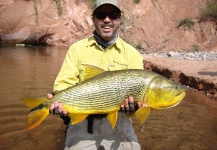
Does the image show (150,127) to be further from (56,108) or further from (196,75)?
(196,75)

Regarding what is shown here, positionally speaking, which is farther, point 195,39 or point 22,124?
point 195,39

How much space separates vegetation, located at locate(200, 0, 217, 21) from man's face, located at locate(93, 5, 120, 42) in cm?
2468

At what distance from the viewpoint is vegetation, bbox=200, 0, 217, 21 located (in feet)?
85.4

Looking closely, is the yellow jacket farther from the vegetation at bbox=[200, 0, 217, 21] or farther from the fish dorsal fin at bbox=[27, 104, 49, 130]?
the vegetation at bbox=[200, 0, 217, 21]

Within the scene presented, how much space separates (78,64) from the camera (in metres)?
3.73

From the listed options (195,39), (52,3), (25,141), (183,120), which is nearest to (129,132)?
(25,141)

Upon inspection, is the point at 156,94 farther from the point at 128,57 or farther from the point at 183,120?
the point at 183,120

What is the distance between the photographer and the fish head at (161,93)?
3023mm

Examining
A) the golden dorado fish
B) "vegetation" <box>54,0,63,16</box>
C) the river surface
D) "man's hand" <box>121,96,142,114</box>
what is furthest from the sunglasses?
"vegetation" <box>54,0,63,16</box>

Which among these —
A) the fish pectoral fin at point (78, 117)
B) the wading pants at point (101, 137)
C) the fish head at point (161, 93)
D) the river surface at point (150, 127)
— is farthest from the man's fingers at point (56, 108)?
the river surface at point (150, 127)

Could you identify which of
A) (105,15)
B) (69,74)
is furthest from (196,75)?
(69,74)

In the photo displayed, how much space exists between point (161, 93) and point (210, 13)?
25.9 m

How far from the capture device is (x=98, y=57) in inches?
148

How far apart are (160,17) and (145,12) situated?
1.97 m
